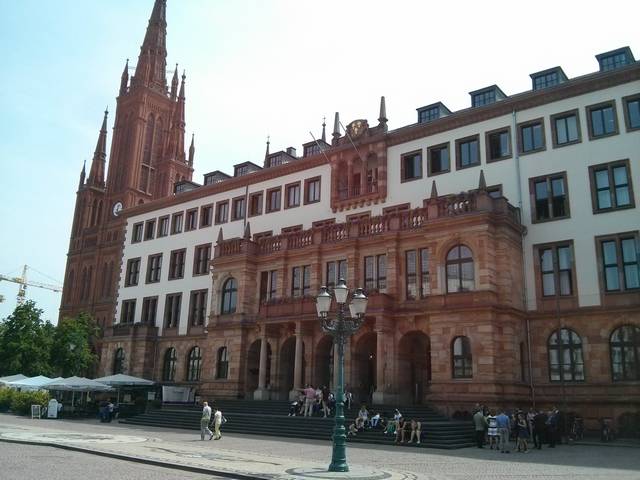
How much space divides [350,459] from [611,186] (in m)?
22.3

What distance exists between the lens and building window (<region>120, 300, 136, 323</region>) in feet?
192

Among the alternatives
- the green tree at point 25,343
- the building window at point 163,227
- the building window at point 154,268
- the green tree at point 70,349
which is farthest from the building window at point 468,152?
the green tree at point 25,343

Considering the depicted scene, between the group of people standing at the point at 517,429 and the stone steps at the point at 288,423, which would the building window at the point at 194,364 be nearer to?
the stone steps at the point at 288,423

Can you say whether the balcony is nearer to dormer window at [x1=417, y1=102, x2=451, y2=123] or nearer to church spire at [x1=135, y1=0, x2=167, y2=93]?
dormer window at [x1=417, y1=102, x2=451, y2=123]

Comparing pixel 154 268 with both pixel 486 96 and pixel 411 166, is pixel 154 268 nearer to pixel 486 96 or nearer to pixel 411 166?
pixel 411 166

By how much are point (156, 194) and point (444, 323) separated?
62.7 m

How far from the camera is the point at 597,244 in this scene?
33.2 meters

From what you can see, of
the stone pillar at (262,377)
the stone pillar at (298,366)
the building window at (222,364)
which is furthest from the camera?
the building window at (222,364)

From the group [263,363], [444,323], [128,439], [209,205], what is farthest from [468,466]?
[209,205]

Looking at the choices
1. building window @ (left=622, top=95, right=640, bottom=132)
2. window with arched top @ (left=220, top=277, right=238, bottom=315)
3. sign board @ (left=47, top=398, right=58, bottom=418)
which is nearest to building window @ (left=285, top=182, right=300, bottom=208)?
window with arched top @ (left=220, top=277, right=238, bottom=315)

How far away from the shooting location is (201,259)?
5375cm

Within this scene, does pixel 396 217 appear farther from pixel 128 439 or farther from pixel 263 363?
pixel 128 439

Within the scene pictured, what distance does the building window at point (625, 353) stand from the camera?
30750 mm

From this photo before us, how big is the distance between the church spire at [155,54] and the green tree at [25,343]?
42.4m
